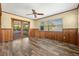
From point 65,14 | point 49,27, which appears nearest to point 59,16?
point 65,14

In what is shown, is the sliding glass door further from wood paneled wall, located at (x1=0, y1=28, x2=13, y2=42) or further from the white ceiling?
the white ceiling

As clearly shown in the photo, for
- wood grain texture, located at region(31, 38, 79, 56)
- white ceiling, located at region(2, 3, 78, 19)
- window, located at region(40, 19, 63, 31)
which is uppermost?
white ceiling, located at region(2, 3, 78, 19)

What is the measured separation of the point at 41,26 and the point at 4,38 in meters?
3.53

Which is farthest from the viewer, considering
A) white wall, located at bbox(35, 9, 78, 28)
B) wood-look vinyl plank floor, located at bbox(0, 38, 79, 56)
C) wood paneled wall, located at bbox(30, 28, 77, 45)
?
wood paneled wall, located at bbox(30, 28, 77, 45)

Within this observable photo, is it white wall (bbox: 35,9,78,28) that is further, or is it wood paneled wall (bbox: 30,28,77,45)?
wood paneled wall (bbox: 30,28,77,45)

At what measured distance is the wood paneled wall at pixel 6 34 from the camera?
567cm

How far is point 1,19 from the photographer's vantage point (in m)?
5.29

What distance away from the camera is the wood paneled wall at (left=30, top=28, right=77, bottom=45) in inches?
219

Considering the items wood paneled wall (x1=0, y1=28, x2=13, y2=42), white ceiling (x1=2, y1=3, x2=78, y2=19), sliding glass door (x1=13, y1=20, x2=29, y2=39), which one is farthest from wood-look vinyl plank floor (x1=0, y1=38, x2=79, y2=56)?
white ceiling (x1=2, y1=3, x2=78, y2=19)

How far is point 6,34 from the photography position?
6.00m

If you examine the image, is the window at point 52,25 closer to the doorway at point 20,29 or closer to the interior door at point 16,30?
the doorway at point 20,29

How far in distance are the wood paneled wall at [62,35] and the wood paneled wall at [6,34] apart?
1405 millimetres

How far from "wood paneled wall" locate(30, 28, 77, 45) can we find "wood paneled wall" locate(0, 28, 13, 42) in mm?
1405

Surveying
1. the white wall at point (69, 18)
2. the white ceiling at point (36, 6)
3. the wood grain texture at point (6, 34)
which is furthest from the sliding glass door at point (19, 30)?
the white wall at point (69, 18)
